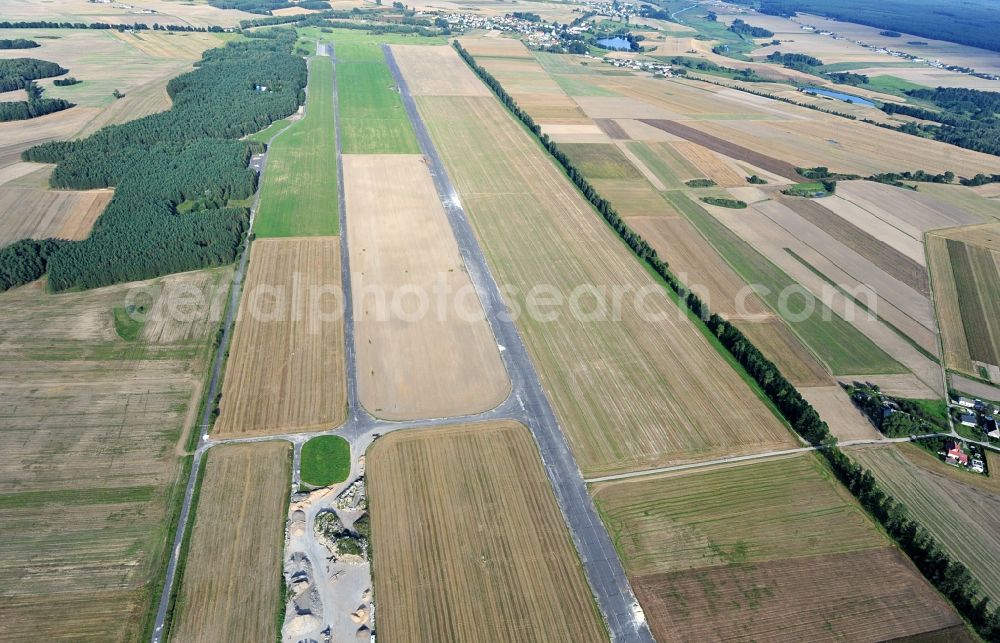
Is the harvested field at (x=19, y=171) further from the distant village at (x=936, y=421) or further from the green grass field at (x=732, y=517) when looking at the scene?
the distant village at (x=936, y=421)

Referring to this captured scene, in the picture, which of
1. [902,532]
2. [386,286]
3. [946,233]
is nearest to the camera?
[902,532]

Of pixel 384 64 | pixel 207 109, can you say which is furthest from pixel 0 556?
pixel 384 64

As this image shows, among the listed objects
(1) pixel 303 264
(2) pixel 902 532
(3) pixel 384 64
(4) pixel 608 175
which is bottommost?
(2) pixel 902 532

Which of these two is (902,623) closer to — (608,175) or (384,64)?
(608,175)

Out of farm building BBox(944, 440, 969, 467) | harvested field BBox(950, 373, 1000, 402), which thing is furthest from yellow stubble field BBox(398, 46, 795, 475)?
harvested field BBox(950, 373, 1000, 402)

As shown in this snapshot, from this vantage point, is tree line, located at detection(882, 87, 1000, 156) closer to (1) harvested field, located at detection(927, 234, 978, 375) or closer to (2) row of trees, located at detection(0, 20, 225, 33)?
(1) harvested field, located at detection(927, 234, 978, 375)

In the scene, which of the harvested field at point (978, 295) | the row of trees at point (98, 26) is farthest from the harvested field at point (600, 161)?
the row of trees at point (98, 26)
